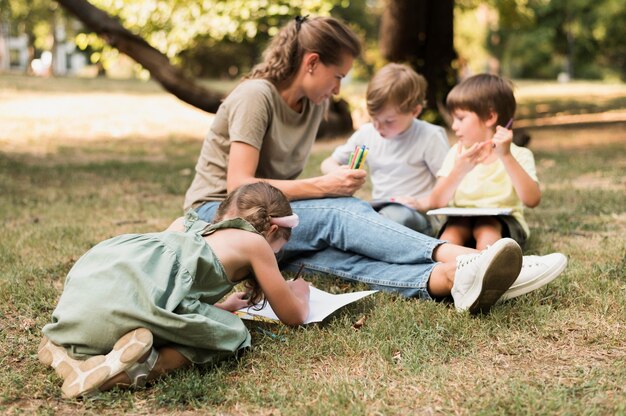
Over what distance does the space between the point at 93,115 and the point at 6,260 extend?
10.4m

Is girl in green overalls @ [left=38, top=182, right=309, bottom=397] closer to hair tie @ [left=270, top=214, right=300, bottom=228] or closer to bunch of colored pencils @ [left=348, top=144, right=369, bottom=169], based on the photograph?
hair tie @ [left=270, top=214, right=300, bottom=228]

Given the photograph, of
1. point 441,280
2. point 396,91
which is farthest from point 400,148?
point 441,280

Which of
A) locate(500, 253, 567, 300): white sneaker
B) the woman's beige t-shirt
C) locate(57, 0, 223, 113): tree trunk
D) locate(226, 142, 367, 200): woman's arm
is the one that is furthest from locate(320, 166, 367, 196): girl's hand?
locate(57, 0, 223, 113): tree trunk

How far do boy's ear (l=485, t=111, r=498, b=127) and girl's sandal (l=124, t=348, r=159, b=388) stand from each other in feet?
7.42

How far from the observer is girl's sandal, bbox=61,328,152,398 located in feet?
7.52

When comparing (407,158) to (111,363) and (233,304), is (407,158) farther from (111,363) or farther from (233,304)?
(111,363)

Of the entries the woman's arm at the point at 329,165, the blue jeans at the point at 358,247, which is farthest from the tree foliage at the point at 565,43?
the blue jeans at the point at 358,247

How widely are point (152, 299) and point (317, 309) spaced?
793 mm

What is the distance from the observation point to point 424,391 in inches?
90.1

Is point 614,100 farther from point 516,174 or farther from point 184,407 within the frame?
point 184,407

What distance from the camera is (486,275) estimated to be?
2.82 meters

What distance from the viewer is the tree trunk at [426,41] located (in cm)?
1083

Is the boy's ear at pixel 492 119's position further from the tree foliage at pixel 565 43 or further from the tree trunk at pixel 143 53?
the tree foliage at pixel 565 43

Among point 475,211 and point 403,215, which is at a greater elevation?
point 475,211
